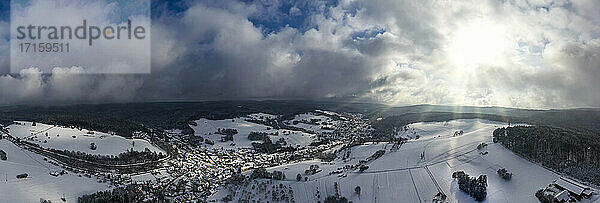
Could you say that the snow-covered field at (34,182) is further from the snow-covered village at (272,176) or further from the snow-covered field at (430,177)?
the snow-covered field at (430,177)

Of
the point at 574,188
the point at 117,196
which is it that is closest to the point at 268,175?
the point at 117,196

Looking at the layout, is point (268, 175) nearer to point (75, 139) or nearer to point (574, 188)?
point (574, 188)

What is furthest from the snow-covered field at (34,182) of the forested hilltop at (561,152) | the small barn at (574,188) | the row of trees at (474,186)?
the forested hilltop at (561,152)

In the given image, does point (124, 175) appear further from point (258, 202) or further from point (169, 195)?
point (258, 202)

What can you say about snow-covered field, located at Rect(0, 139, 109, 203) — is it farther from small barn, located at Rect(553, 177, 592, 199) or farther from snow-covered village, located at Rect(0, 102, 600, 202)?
small barn, located at Rect(553, 177, 592, 199)

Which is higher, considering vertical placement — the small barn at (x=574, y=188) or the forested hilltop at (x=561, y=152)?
the forested hilltop at (x=561, y=152)
